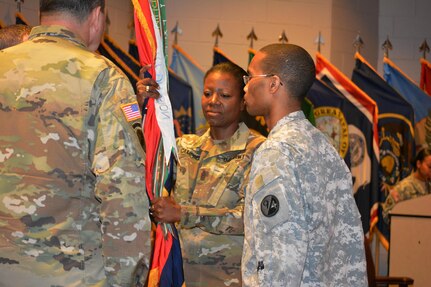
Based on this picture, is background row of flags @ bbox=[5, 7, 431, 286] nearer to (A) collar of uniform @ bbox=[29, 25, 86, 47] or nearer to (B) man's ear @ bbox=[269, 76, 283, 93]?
(B) man's ear @ bbox=[269, 76, 283, 93]

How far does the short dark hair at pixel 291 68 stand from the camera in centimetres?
249

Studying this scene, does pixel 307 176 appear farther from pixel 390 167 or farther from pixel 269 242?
pixel 390 167

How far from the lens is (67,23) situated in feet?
6.78

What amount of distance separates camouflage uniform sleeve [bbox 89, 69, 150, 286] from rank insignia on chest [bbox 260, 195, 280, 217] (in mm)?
412

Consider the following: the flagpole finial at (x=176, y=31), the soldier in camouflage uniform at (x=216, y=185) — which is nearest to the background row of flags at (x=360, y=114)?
the flagpole finial at (x=176, y=31)

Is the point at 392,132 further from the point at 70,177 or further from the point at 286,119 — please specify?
the point at 70,177

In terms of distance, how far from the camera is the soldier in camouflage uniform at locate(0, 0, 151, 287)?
75.5 inches

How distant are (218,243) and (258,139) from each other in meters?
0.46

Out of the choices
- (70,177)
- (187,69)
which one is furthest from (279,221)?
(187,69)

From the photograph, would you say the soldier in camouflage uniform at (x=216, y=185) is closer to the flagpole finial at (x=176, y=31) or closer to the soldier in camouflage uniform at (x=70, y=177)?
the soldier in camouflage uniform at (x=70, y=177)

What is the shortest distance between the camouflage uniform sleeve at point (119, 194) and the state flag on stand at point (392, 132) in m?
4.36

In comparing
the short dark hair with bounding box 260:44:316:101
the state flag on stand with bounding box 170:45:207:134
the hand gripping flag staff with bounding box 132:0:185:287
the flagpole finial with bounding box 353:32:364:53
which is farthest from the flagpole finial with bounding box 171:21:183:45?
the hand gripping flag staff with bounding box 132:0:185:287

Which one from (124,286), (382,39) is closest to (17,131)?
(124,286)

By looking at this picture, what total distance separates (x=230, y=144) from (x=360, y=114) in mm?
2861
